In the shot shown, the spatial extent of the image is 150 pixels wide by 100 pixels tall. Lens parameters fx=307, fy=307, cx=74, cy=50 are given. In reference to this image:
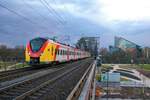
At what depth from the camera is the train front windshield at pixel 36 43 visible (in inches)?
1292

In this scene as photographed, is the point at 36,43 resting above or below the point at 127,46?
below

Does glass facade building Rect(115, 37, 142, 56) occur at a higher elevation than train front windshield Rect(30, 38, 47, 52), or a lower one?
higher

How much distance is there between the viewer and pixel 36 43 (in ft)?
109

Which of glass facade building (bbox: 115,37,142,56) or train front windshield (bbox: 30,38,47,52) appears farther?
→ glass facade building (bbox: 115,37,142,56)

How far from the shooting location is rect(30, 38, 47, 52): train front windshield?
3281 centimetres

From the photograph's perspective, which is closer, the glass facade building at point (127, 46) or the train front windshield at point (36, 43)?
the train front windshield at point (36, 43)

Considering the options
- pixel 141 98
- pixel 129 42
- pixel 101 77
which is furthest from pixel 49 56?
pixel 129 42

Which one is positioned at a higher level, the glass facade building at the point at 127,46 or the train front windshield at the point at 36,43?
the glass facade building at the point at 127,46

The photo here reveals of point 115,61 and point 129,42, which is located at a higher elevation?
point 129,42

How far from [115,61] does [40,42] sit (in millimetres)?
64533

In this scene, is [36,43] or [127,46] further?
[127,46]

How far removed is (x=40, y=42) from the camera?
33.2 m

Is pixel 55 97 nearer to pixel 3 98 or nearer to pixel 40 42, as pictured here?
pixel 3 98

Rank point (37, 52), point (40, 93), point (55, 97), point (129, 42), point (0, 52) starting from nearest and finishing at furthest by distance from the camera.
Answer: point (55, 97)
point (40, 93)
point (37, 52)
point (0, 52)
point (129, 42)
